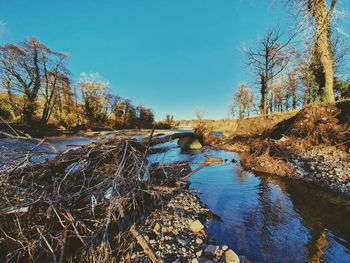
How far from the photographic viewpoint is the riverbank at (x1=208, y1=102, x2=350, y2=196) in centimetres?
673

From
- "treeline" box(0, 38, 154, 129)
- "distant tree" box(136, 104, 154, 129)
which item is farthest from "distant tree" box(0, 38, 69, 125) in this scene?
"distant tree" box(136, 104, 154, 129)

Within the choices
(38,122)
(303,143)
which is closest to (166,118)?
(38,122)

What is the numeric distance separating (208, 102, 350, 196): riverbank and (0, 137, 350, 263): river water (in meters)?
0.77

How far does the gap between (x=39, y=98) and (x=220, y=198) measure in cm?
3106

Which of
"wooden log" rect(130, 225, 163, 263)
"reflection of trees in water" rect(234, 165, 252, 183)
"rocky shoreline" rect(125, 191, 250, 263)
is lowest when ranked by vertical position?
"rocky shoreline" rect(125, 191, 250, 263)

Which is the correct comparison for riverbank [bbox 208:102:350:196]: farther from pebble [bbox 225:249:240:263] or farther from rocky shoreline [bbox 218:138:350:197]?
pebble [bbox 225:249:240:263]

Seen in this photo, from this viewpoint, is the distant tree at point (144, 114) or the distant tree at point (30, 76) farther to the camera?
the distant tree at point (144, 114)

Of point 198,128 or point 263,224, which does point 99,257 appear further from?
point 198,128

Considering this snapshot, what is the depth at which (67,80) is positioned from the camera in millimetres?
30406

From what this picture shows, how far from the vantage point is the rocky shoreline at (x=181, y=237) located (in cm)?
296

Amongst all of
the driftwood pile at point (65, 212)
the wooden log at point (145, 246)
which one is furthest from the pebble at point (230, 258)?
the driftwood pile at point (65, 212)

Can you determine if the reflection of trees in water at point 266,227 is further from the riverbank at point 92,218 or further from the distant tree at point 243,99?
the distant tree at point 243,99

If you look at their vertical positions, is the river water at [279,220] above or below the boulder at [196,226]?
below

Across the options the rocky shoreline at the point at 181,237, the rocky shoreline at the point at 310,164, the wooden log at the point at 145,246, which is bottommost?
the rocky shoreline at the point at 181,237
